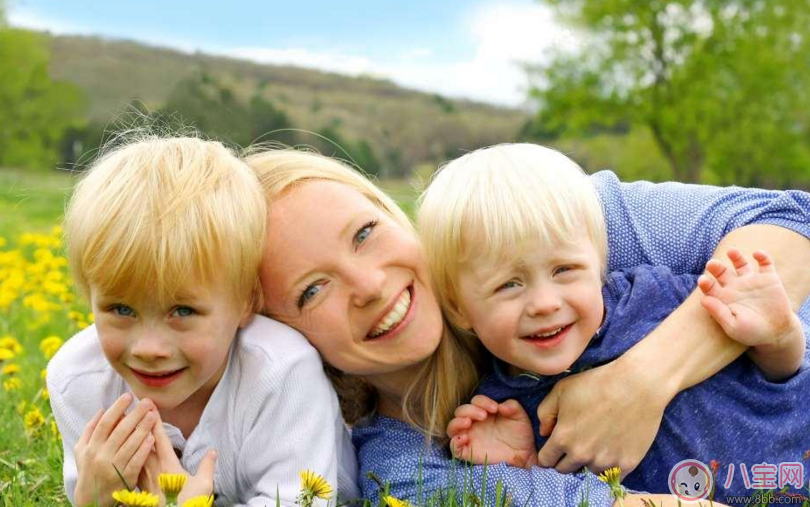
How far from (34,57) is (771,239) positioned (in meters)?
30.3

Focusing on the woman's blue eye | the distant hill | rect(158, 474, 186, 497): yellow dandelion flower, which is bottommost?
the distant hill

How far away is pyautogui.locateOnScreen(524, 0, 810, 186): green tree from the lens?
28.7m

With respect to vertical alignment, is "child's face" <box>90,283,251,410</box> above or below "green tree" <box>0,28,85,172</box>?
above

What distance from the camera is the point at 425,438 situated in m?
2.60

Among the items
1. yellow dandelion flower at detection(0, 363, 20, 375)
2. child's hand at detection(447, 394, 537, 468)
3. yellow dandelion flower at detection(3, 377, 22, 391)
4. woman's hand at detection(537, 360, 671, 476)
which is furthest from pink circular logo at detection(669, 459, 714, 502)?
yellow dandelion flower at detection(0, 363, 20, 375)

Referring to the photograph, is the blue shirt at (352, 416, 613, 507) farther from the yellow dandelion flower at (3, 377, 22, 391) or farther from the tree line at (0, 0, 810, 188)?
the tree line at (0, 0, 810, 188)

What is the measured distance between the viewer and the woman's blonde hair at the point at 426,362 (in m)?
2.59

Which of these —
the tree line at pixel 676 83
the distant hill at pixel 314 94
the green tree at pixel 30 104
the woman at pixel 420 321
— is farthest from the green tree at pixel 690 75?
the woman at pixel 420 321

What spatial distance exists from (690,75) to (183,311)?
28.7 meters

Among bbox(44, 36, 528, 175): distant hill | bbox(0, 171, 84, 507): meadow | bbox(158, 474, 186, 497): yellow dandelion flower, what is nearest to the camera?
bbox(158, 474, 186, 497): yellow dandelion flower

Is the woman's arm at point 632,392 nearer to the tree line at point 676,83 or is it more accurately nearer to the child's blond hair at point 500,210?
the child's blond hair at point 500,210

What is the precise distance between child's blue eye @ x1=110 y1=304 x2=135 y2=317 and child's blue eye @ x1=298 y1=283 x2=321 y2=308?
1.37 ft

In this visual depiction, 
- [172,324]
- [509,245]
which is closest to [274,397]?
[172,324]

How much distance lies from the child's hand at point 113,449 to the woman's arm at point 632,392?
3.22 ft
